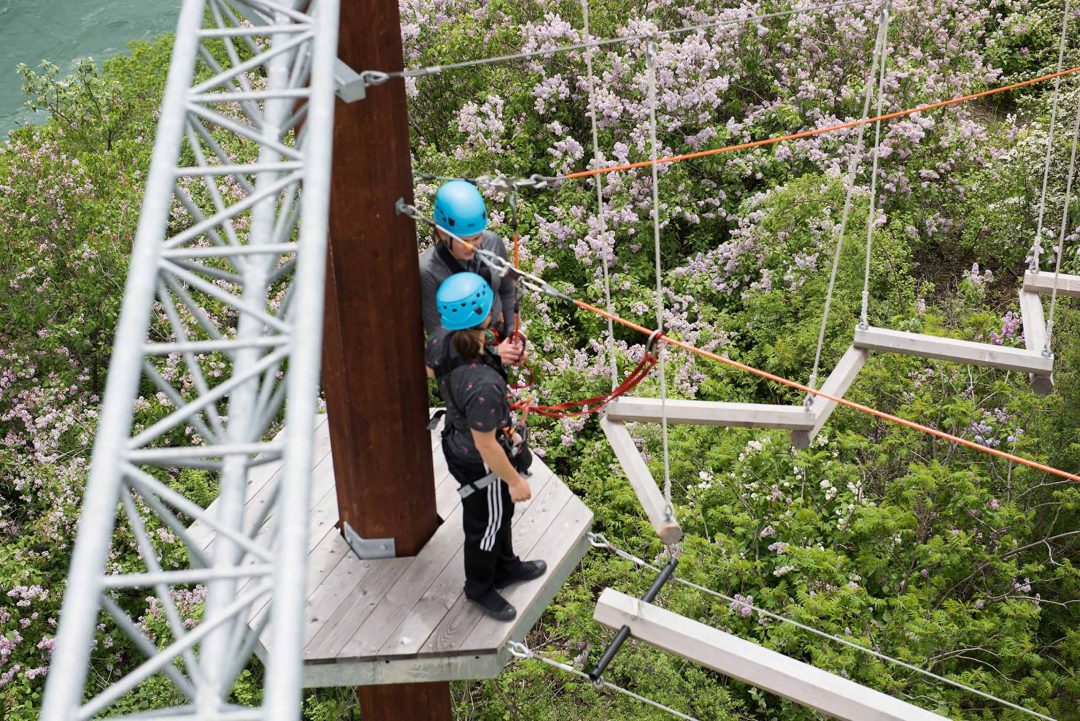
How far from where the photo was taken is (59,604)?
727cm

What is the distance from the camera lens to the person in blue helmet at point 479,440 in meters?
3.81

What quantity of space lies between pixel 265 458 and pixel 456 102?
8342 millimetres

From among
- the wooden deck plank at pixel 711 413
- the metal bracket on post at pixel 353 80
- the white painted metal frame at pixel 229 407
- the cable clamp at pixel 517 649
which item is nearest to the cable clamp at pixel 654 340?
the wooden deck plank at pixel 711 413

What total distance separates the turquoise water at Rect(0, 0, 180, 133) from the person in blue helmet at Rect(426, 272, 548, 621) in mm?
13375

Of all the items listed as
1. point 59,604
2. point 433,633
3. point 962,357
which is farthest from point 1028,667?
point 59,604

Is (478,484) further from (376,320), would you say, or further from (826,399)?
(826,399)

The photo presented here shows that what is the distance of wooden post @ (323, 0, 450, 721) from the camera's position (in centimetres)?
365

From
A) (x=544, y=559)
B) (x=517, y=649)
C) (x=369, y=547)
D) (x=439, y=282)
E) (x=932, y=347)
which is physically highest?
(x=439, y=282)

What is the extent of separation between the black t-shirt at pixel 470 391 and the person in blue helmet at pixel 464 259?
0.35ft

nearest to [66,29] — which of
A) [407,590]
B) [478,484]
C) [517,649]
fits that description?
Result: [407,590]

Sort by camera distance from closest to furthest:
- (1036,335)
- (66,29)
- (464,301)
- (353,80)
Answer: (353,80), (464,301), (1036,335), (66,29)

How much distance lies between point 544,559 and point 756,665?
1.03m

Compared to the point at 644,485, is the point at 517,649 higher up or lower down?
lower down

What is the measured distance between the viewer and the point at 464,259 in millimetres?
4172
